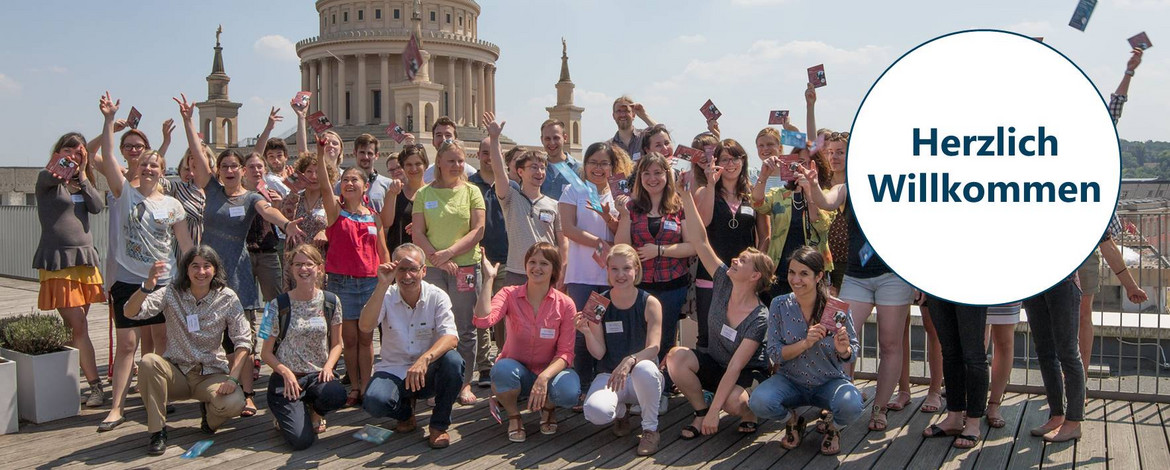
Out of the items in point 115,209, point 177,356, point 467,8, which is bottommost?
point 177,356

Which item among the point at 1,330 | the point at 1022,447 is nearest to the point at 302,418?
the point at 1,330

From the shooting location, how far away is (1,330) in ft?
22.6

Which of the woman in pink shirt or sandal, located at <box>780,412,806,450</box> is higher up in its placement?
the woman in pink shirt

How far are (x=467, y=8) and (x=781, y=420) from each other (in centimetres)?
8028

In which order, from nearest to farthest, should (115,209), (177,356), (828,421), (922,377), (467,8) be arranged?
1. (828,421)
2. (177,356)
3. (115,209)
4. (922,377)
5. (467,8)

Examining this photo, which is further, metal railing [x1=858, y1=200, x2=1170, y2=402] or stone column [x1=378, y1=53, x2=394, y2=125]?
stone column [x1=378, y1=53, x2=394, y2=125]

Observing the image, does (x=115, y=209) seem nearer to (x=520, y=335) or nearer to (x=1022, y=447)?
(x=520, y=335)

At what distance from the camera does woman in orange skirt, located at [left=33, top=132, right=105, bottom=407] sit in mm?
6828

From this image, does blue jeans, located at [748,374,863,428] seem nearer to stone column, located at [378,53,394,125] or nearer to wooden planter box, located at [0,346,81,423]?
wooden planter box, located at [0,346,81,423]

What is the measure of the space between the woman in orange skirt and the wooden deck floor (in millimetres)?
713

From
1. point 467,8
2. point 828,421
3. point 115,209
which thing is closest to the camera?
point 828,421

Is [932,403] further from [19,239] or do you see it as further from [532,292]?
[19,239]

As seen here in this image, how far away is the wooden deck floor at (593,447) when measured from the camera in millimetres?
5453

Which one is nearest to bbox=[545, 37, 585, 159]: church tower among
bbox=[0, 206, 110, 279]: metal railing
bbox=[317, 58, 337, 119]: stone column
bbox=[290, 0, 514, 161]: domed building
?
bbox=[290, 0, 514, 161]: domed building
